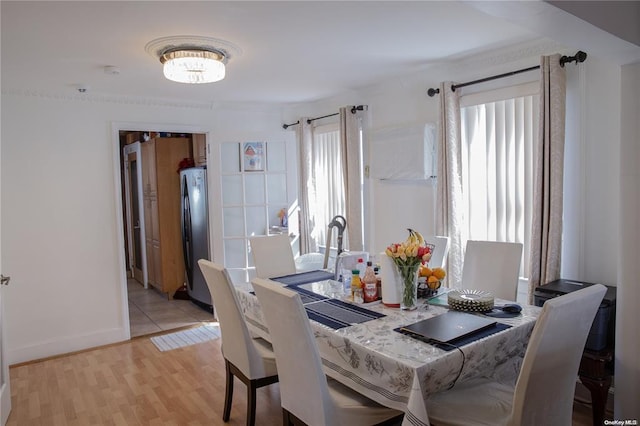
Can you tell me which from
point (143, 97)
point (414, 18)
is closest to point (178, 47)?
point (414, 18)

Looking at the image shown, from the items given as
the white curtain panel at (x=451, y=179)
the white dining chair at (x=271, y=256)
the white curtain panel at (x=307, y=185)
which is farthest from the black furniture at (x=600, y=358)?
the white curtain panel at (x=307, y=185)

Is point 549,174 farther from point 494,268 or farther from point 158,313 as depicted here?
point 158,313

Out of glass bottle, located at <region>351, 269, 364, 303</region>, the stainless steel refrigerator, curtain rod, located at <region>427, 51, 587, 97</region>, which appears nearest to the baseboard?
the stainless steel refrigerator

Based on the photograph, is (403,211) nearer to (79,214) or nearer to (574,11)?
(574,11)

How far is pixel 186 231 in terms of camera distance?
5.58 m

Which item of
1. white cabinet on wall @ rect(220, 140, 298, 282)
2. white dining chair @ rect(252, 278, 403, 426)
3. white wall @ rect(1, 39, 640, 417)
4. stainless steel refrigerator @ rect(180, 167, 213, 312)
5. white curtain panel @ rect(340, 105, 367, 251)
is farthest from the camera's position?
stainless steel refrigerator @ rect(180, 167, 213, 312)

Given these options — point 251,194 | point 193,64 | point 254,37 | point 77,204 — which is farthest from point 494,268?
point 77,204

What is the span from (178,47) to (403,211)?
225cm

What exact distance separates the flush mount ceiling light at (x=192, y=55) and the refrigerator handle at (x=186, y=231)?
270 cm

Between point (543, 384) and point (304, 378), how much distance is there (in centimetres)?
95

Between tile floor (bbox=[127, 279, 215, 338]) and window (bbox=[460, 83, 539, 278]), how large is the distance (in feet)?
10.1

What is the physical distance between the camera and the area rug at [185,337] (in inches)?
163

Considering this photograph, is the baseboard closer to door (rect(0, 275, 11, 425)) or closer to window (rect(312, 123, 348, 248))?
door (rect(0, 275, 11, 425))

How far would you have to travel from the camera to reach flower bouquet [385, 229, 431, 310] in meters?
2.27
